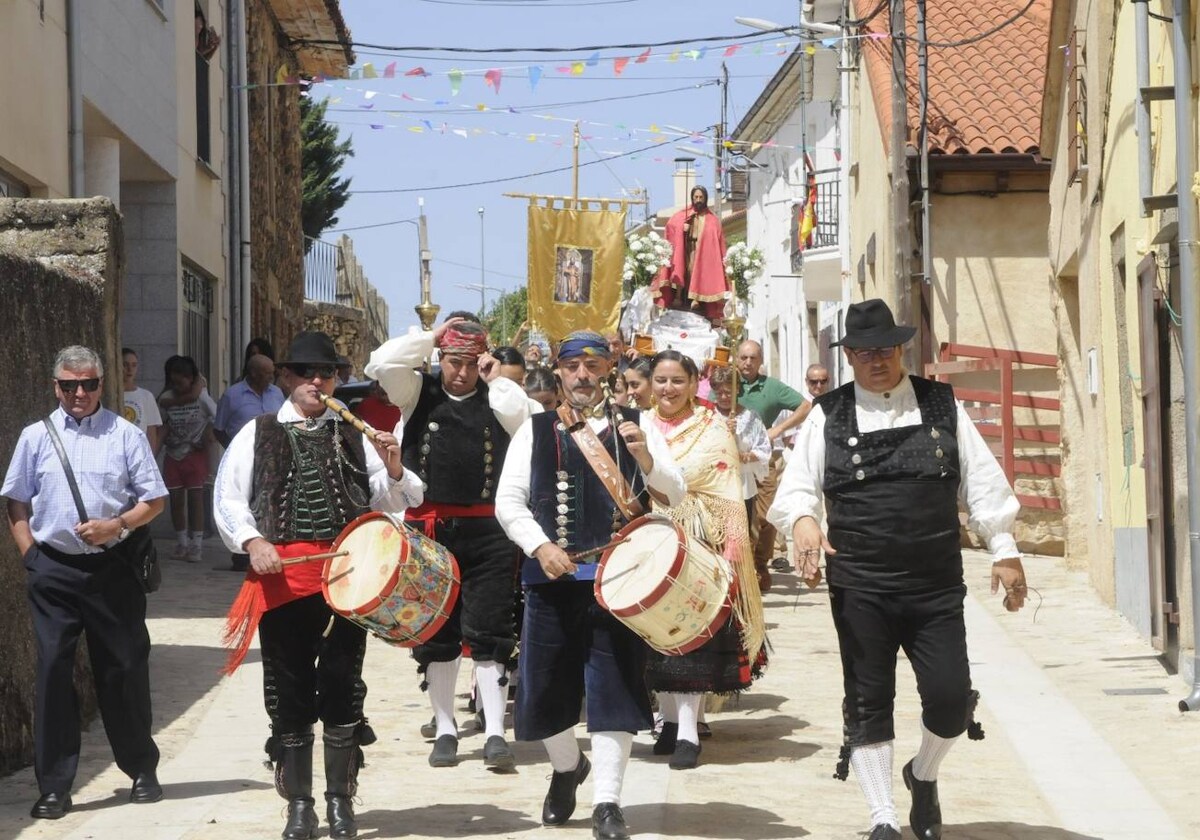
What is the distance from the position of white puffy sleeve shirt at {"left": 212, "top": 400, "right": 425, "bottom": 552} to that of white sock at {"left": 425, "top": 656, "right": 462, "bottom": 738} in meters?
1.39

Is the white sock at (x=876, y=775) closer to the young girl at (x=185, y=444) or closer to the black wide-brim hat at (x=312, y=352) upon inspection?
the black wide-brim hat at (x=312, y=352)

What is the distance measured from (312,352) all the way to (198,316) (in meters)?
13.9

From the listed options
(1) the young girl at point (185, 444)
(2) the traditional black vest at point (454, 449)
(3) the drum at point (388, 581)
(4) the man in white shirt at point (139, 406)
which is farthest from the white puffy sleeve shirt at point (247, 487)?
(1) the young girl at point (185, 444)

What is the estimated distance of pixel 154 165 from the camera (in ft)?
59.5

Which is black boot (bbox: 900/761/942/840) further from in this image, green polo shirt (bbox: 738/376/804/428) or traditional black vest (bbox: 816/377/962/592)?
green polo shirt (bbox: 738/376/804/428)

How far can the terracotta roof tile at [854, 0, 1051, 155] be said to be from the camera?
2136cm

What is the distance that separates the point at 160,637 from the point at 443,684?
4289mm

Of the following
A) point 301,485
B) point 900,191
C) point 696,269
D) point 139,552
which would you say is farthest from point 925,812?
point 900,191

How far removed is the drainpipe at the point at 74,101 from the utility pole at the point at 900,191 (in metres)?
8.59

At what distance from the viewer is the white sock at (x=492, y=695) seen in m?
8.42

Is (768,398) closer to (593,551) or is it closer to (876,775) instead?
(593,551)

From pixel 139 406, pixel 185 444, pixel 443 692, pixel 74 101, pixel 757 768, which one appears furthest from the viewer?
pixel 185 444

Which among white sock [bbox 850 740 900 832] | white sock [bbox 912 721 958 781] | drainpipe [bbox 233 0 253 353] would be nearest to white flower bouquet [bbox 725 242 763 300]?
drainpipe [bbox 233 0 253 353]

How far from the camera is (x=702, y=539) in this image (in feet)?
27.9
